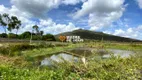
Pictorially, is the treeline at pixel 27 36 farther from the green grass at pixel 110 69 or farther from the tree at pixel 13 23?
the green grass at pixel 110 69

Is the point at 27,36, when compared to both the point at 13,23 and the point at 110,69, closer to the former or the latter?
the point at 13,23

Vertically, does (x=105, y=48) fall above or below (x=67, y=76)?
above

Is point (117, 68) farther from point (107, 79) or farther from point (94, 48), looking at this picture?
point (94, 48)

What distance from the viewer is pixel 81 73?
20.5 ft

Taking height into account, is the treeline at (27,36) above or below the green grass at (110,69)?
above

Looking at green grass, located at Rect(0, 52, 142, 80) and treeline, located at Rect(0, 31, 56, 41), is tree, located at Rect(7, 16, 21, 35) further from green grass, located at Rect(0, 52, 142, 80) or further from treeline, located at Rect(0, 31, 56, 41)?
green grass, located at Rect(0, 52, 142, 80)

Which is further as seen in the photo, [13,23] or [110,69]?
[13,23]

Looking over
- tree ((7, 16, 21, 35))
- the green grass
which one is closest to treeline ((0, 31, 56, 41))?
tree ((7, 16, 21, 35))

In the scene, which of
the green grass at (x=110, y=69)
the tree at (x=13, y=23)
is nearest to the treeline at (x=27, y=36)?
the tree at (x=13, y=23)

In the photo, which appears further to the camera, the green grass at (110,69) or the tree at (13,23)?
the tree at (13,23)

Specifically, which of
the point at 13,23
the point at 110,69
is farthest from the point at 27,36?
the point at 110,69

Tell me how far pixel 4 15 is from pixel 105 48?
68482mm

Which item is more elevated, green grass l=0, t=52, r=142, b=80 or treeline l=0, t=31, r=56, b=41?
treeline l=0, t=31, r=56, b=41

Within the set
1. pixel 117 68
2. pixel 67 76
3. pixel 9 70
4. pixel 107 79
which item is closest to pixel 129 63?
pixel 117 68
